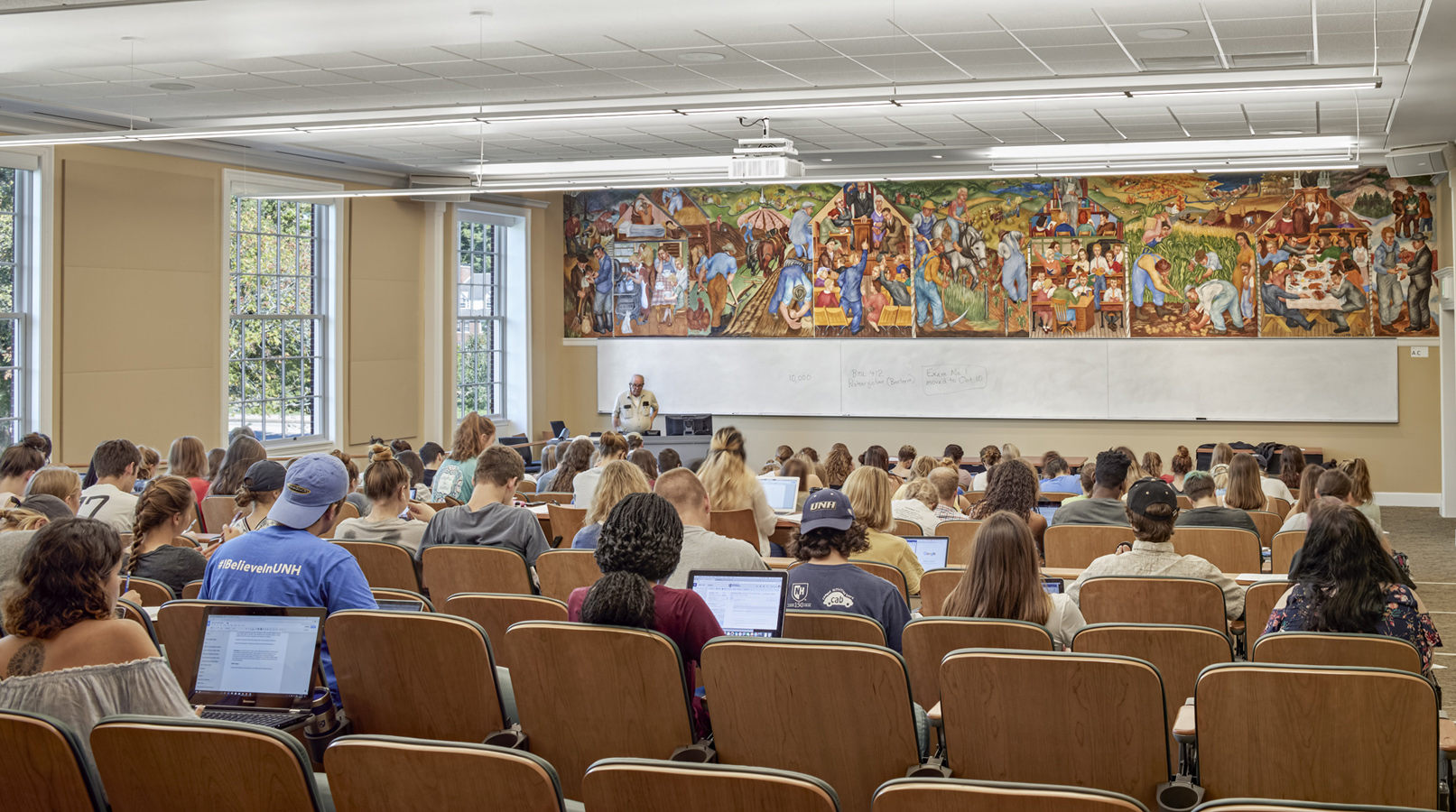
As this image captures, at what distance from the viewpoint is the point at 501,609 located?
3.96m

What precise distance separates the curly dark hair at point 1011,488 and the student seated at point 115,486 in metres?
4.65

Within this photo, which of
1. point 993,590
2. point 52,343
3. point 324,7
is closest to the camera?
point 993,590

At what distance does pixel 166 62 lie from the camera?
30.1ft

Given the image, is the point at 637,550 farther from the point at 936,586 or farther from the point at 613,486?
the point at 613,486

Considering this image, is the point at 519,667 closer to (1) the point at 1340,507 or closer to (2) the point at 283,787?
(2) the point at 283,787

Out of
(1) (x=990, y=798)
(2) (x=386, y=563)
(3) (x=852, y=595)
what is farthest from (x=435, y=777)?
(2) (x=386, y=563)

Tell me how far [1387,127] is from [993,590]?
384 inches

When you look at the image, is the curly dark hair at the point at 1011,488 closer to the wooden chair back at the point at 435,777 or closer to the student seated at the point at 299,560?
the student seated at the point at 299,560

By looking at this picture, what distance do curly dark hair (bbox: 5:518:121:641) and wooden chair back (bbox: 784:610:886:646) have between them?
1.86 m

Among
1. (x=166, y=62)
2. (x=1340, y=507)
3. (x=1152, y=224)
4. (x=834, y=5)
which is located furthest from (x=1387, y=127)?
(x=166, y=62)

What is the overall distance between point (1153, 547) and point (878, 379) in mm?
11934

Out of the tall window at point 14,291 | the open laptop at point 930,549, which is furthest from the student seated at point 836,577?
the tall window at point 14,291

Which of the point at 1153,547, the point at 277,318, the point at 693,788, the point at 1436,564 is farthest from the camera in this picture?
the point at 277,318

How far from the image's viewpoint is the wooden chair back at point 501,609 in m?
3.85
